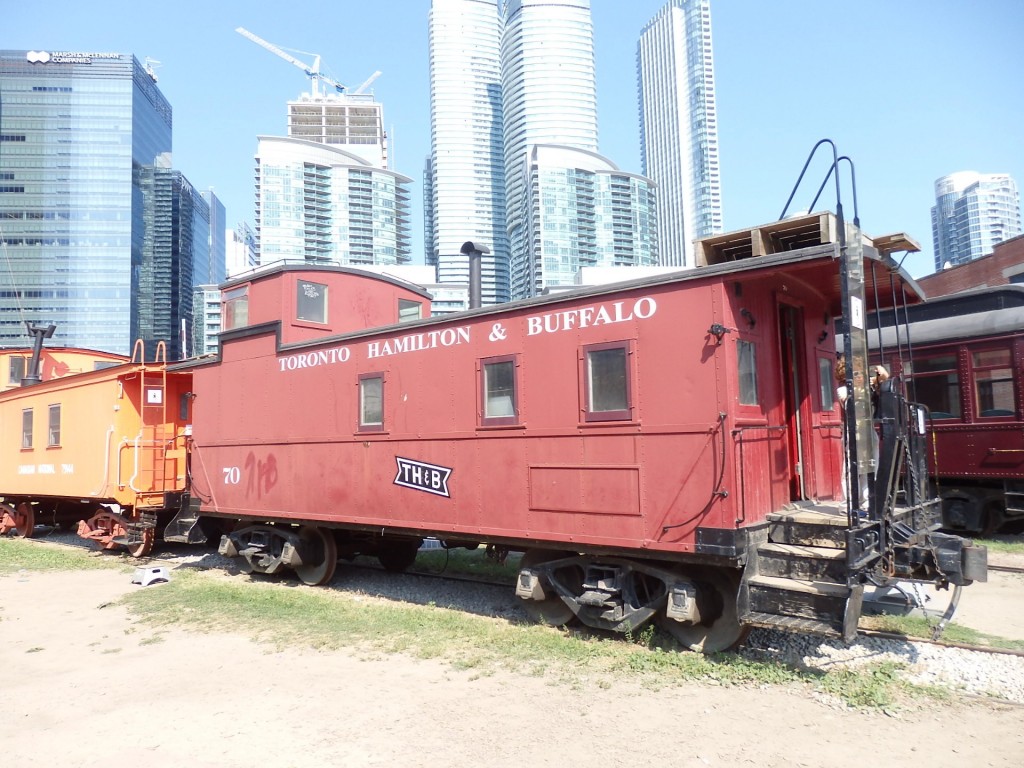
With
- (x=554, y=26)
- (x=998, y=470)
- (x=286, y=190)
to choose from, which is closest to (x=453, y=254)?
(x=286, y=190)

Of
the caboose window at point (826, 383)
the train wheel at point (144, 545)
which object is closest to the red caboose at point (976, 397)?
the caboose window at point (826, 383)

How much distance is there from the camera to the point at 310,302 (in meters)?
9.95

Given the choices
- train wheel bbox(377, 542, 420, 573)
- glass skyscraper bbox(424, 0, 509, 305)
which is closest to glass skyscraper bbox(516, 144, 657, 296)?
glass skyscraper bbox(424, 0, 509, 305)

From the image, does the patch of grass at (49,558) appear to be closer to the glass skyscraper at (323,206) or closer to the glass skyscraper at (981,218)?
the glass skyscraper at (323,206)

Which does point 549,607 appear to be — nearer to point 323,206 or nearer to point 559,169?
point 559,169

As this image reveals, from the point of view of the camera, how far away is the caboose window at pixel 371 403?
8.40m

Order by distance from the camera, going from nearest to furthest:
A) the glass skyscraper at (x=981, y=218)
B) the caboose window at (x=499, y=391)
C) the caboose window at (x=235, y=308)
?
the caboose window at (x=499, y=391) < the caboose window at (x=235, y=308) < the glass skyscraper at (x=981, y=218)

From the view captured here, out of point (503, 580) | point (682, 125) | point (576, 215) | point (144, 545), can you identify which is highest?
point (682, 125)

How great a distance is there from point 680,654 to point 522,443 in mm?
2404

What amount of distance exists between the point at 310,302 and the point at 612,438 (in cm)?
555

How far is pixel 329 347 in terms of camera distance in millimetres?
9016

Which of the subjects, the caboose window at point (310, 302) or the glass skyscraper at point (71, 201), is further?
the glass skyscraper at point (71, 201)

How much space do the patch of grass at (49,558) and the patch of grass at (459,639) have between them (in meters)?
3.17

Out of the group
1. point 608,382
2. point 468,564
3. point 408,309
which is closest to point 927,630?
point 608,382
